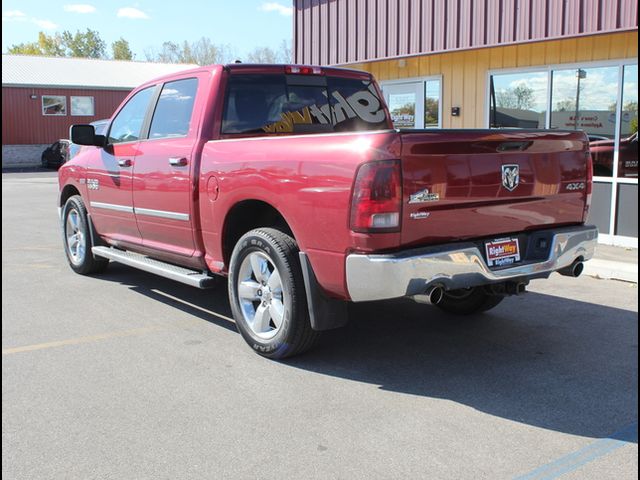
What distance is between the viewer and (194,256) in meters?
5.61

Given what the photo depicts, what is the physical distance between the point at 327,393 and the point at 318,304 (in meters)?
0.56

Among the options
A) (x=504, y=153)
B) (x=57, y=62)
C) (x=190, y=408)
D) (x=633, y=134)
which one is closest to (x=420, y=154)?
(x=504, y=153)

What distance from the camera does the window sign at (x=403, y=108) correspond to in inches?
490

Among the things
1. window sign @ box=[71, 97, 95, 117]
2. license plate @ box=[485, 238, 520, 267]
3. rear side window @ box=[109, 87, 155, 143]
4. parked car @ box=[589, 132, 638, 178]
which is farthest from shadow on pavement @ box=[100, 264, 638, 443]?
window sign @ box=[71, 97, 95, 117]

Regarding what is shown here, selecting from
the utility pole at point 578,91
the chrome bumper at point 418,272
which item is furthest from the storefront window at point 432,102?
the chrome bumper at point 418,272

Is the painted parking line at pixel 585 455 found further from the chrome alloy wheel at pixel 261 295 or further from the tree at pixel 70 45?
the tree at pixel 70 45

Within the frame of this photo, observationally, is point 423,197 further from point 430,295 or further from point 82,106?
point 82,106

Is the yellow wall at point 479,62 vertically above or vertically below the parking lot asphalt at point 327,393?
above

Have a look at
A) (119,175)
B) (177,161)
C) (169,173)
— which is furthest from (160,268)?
(119,175)

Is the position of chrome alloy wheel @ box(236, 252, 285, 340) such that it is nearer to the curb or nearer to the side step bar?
the side step bar

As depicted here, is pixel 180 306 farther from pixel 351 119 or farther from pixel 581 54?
pixel 581 54

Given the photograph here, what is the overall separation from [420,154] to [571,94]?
264 inches

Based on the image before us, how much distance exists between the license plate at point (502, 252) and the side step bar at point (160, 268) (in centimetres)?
218

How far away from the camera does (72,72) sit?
121ft
